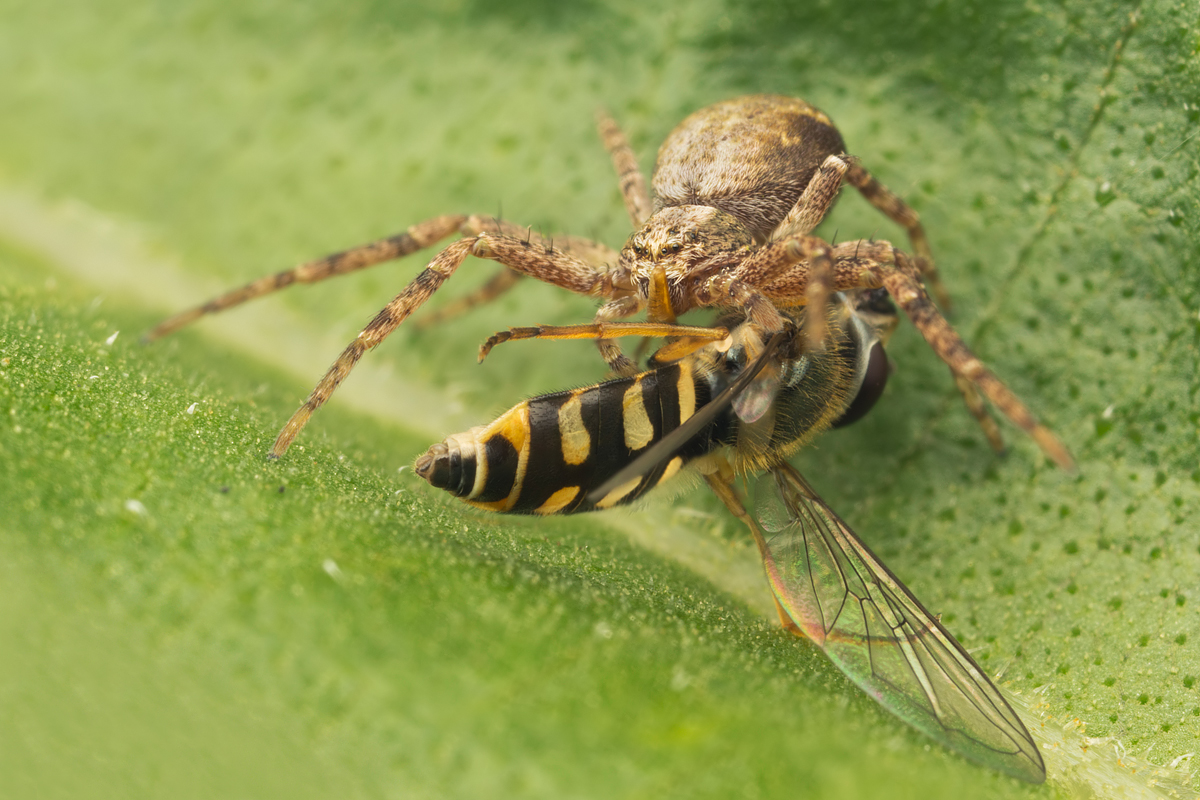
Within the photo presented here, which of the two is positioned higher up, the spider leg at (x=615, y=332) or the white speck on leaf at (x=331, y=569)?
the spider leg at (x=615, y=332)

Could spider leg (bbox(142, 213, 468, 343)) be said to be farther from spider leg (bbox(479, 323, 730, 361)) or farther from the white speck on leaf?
the white speck on leaf

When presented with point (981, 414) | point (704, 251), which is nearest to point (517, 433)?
point (704, 251)

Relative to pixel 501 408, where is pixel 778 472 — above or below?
below

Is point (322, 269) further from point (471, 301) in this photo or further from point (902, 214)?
point (902, 214)

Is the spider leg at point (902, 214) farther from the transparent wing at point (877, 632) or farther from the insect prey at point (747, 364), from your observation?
the transparent wing at point (877, 632)

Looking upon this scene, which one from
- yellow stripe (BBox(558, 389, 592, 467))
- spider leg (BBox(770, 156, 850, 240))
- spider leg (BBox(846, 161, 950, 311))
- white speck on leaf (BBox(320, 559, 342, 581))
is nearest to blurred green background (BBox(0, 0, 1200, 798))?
white speck on leaf (BBox(320, 559, 342, 581))

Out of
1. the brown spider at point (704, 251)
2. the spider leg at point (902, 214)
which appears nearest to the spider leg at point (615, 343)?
the brown spider at point (704, 251)

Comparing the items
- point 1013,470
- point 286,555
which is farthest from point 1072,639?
point 286,555
